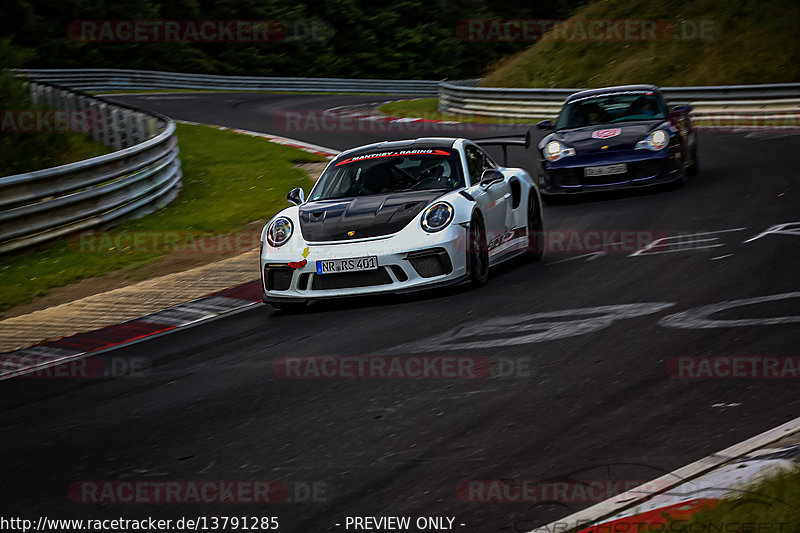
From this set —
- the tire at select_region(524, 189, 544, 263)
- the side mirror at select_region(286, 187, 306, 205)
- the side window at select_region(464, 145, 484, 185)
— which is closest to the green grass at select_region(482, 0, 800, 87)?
the tire at select_region(524, 189, 544, 263)

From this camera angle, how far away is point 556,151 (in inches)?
Answer: 560

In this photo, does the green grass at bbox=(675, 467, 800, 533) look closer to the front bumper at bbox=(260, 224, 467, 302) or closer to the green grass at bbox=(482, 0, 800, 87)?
the front bumper at bbox=(260, 224, 467, 302)

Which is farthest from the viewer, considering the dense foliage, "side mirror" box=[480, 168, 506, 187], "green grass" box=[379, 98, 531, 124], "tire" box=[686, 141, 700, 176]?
the dense foliage

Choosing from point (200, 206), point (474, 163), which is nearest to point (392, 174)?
point (474, 163)

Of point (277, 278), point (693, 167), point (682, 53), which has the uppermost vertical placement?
point (277, 278)

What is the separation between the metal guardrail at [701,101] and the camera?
2439 centimetres

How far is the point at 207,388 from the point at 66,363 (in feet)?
6.23

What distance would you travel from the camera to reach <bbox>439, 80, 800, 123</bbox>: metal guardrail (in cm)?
2439

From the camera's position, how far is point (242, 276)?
11211mm

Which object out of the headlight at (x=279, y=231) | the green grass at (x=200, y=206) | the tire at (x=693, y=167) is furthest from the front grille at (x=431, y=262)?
the tire at (x=693, y=167)

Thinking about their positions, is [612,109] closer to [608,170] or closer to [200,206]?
[608,170]

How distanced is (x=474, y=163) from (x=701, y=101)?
55.3ft

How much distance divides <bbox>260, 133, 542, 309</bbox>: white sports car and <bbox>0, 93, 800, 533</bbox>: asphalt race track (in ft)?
0.81

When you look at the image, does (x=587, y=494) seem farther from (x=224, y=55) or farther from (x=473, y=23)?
(x=473, y=23)
